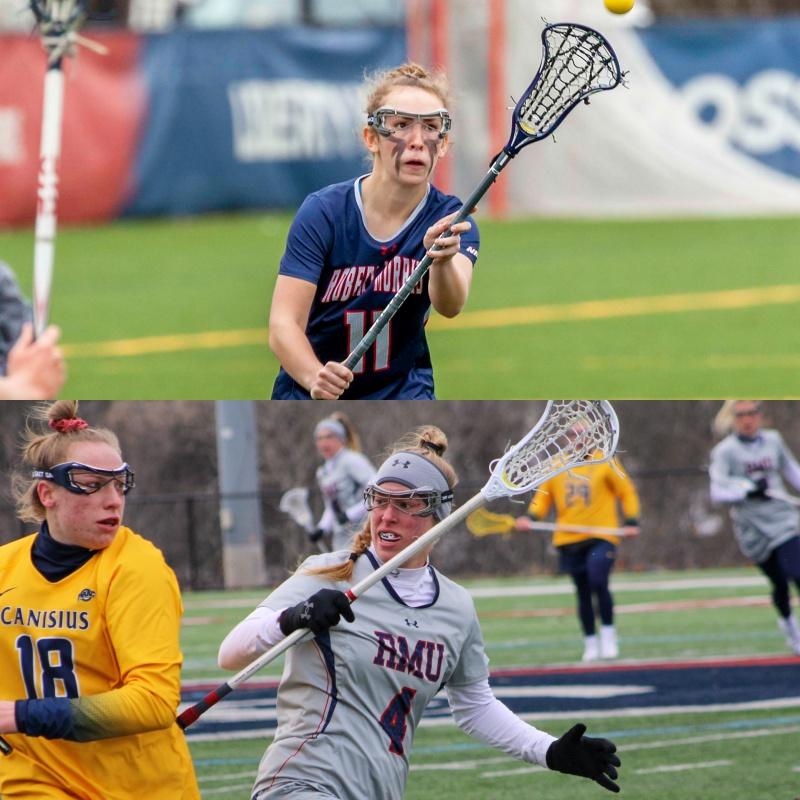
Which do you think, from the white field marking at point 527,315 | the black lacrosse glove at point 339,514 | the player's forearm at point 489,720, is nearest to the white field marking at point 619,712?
the black lacrosse glove at point 339,514

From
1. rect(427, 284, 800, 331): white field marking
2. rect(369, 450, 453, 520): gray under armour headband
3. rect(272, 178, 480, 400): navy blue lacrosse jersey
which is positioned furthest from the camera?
rect(427, 284, 800, 331): white field marking

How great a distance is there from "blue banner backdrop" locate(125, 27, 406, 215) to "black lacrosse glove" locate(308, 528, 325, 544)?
15.3m

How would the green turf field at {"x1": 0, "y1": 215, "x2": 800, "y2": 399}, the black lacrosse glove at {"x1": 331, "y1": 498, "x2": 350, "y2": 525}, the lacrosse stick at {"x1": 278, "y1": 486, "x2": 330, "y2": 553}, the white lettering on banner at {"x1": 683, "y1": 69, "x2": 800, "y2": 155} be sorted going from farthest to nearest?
the white lettering on banner at {"x1": 683, "y1": 69, "x2": 800, "y2": 155} < the green turf field at {"x1": 0, "y1": 215, "x2": 800, "y2": 399} < the black lacrosse glove at {"x1": 331, "y1": 498, "x2": 350, "y2": 525} < the lacrosse stick at {"x1": 278, "y1": 486, "x2": 330, "y2": 553}

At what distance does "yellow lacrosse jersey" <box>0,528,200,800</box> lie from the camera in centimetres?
457

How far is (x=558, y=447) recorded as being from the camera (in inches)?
209

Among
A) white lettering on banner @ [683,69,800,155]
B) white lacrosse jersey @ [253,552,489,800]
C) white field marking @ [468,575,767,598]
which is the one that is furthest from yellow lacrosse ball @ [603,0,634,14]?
white lettering on banner @ [683,69,800,155]

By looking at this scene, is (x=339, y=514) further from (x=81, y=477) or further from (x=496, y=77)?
(x=496, y=77)

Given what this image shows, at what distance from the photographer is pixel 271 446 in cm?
834

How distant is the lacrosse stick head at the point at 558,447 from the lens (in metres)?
5.26

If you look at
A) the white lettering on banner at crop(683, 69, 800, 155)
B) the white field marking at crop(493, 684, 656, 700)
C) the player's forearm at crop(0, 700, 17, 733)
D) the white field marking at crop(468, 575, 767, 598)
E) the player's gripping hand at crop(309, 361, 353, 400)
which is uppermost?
the white lettering on banner at crop(683, 69, 800, 155)

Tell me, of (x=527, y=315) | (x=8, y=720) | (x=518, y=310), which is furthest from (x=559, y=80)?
(x=518, y=310)

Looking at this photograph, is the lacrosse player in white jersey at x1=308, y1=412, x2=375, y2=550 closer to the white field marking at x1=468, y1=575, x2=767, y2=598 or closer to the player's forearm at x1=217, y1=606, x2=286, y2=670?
the white field marking at x1=468, y1=575, x2=767, y2=598

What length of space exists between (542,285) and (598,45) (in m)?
12.9

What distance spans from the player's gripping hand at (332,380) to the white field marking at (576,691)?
2.93 meters
